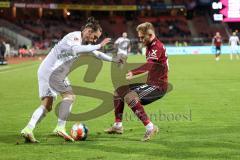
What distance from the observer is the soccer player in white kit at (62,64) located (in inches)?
337

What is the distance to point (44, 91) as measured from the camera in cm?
888

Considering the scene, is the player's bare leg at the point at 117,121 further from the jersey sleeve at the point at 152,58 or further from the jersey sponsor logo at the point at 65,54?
the jersey sponsor logo at the point at 65,54

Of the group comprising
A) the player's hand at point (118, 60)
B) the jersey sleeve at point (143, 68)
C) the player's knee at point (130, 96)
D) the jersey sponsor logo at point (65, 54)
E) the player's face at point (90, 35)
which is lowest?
the player's knee at point (130, 96)

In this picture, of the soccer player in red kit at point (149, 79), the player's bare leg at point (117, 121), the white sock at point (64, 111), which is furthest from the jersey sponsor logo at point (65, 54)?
the player's bare leg at point (117, 121)

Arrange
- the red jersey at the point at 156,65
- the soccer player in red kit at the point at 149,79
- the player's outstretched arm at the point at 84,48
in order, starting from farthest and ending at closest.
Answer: the red jersey at the point at 156,65 → the soccer player in red kit at the point at 149,79 → the player's outstretched arm at the point at 84,48

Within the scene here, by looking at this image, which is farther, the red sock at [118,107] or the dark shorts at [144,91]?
the red sock at [118,107]

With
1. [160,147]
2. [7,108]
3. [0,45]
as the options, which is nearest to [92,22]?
[160,147]

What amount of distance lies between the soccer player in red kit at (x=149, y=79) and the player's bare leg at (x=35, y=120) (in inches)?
51.9

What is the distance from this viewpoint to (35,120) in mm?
8805

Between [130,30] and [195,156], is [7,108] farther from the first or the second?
[130,30]

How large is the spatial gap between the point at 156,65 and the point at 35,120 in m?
2.29

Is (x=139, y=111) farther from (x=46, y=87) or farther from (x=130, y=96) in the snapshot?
(x=46, y=87)

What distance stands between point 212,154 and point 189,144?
0.84 meters

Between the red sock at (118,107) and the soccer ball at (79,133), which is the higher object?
the red sock at (118,107)
